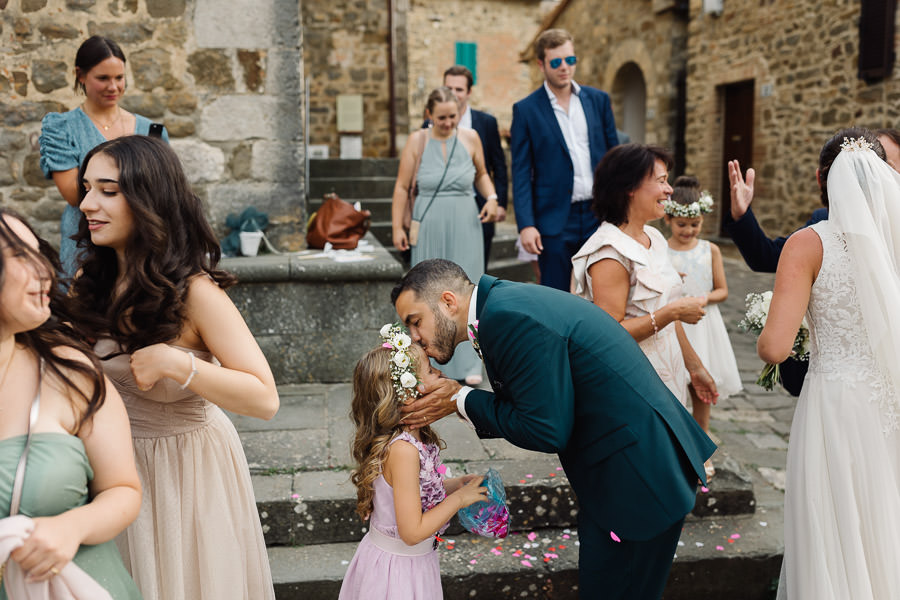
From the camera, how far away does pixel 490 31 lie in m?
22.4

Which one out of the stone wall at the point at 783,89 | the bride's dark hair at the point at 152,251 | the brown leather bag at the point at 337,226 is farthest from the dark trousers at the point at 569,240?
the stone wall at the point at 783,89

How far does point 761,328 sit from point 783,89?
33.8 feet

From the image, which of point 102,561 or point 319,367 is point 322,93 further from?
point 102,561

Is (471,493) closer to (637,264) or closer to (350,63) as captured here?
(637,264)

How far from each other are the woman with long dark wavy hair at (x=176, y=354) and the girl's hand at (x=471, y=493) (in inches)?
24.2

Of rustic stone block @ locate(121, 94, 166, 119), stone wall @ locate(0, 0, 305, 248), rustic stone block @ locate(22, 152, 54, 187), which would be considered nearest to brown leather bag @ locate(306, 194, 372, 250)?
stone wall @ locate(0, 0, 305, 248)

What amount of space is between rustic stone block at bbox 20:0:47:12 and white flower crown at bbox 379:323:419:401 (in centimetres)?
433

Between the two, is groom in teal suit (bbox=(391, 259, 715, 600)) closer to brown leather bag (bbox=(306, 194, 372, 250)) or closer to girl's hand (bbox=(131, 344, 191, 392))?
girl's hand (bbox=(131, 344, 191, 392))

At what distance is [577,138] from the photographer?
461 centimetres

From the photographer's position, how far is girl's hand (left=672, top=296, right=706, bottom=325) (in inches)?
115

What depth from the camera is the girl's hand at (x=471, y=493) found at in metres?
2.36

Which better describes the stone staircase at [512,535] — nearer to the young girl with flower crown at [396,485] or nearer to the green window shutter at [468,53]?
the young girl with flower crown at [396,485]

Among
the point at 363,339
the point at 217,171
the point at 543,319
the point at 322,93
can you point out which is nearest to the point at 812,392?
the point at 543,319

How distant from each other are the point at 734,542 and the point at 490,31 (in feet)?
68.3
